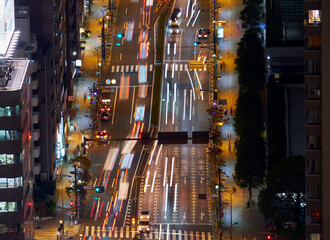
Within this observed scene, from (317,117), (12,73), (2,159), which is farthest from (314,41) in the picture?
(12,73)

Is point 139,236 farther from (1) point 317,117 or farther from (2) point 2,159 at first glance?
(1) point 317,117

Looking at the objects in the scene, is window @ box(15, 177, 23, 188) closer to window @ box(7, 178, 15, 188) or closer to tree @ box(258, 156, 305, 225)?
window @ box(7, 178, 15, 188)

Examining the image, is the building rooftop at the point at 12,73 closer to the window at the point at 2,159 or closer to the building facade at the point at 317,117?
the window at the point at 2,159

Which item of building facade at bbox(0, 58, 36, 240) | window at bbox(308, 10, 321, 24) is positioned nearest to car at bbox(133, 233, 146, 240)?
building facade at bbox(0, 58, 36, 240)

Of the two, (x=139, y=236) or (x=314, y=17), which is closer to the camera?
(x=314, y=17)

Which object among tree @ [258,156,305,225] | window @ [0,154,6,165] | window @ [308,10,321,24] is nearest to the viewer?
window @ [308,10,321,24]

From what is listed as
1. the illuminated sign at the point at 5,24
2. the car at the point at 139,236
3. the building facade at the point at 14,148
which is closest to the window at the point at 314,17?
the illuminated sign at the point at 5,24

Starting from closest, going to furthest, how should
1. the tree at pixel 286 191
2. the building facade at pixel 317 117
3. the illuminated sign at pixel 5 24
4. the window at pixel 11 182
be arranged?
the building facade at pixel 317 117
the illuminated sign at pixel 5 24
the window at pixel 11 182
the tree at pixel 286 191
